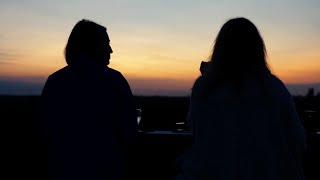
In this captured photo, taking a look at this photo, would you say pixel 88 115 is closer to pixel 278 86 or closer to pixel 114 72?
pixel 114 72

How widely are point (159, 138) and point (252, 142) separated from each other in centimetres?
221

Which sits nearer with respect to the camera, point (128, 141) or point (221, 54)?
point (221, 54)

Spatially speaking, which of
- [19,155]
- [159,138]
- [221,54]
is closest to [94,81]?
[221,54]

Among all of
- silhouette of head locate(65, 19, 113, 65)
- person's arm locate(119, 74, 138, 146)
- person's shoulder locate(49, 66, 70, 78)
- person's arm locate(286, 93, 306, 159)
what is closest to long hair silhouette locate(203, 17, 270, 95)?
person's arm locate(286, 93, 306, 159)

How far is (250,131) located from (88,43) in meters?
1.30

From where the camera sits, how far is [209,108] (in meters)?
3.12

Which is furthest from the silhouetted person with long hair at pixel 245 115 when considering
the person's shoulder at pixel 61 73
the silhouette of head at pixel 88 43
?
the person's shoulder at pixel 61 73

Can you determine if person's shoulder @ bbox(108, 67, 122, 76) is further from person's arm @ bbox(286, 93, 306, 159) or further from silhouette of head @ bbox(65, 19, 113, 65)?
person's arm @ bbox(286, 93, 306, 159)

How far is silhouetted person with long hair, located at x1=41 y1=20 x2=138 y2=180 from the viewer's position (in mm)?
3561

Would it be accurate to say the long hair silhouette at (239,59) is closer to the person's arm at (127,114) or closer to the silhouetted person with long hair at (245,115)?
the silhouetted person with long hair at (245,115)

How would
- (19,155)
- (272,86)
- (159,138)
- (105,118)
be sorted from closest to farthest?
(272,86) < (105,118) < (159,138) < (19,155)

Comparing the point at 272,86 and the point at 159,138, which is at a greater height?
the point at 272,86

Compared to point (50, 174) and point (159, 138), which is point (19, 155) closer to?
point (159, 138)

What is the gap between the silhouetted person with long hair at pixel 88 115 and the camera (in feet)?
11.7
